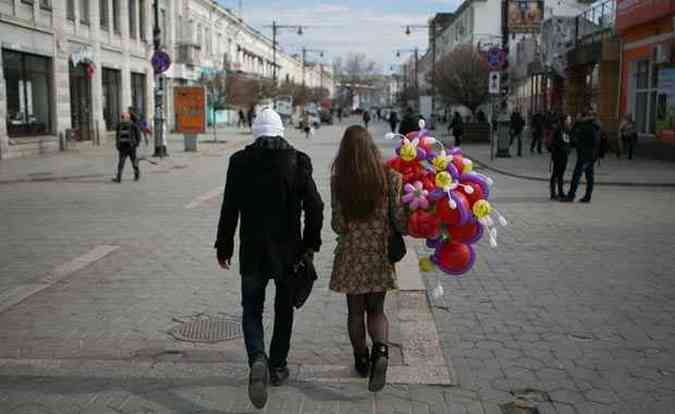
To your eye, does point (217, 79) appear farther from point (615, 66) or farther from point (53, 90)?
point (615, 66)

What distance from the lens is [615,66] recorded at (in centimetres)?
2889

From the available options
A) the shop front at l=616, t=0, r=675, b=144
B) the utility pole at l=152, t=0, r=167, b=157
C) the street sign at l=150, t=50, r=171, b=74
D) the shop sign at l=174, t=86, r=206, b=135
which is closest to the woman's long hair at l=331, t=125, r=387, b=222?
the shop front at l=616, t=0, r=675, b=144

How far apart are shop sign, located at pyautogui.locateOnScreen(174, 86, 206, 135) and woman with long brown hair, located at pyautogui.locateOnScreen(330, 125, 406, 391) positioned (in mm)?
25711

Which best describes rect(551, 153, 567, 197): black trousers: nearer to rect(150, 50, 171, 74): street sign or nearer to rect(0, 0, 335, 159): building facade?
rect(150, 50, 171, 74): street sign

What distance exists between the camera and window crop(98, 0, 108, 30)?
34.4 m

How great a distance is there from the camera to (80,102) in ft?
104

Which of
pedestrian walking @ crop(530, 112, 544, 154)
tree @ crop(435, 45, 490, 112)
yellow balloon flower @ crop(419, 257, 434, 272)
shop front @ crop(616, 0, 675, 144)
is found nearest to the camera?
yellow balloon flower @ crop(419, 257, 434, 272)

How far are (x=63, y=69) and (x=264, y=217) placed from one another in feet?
89.8

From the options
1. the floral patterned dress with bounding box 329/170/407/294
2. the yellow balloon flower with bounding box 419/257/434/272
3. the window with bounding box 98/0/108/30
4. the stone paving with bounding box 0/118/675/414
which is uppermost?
the window with bounding box 98/0/108/30

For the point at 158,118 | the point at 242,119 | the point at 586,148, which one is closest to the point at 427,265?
the point at 586,148

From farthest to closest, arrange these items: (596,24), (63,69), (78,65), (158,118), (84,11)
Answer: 1. (84,11)
2. (78,65)
3. (596,24)
4. (63,69)
5. (158,118)

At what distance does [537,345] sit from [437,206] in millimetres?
1630

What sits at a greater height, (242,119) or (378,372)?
(242,119)

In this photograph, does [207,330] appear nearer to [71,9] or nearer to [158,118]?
[158,118]
